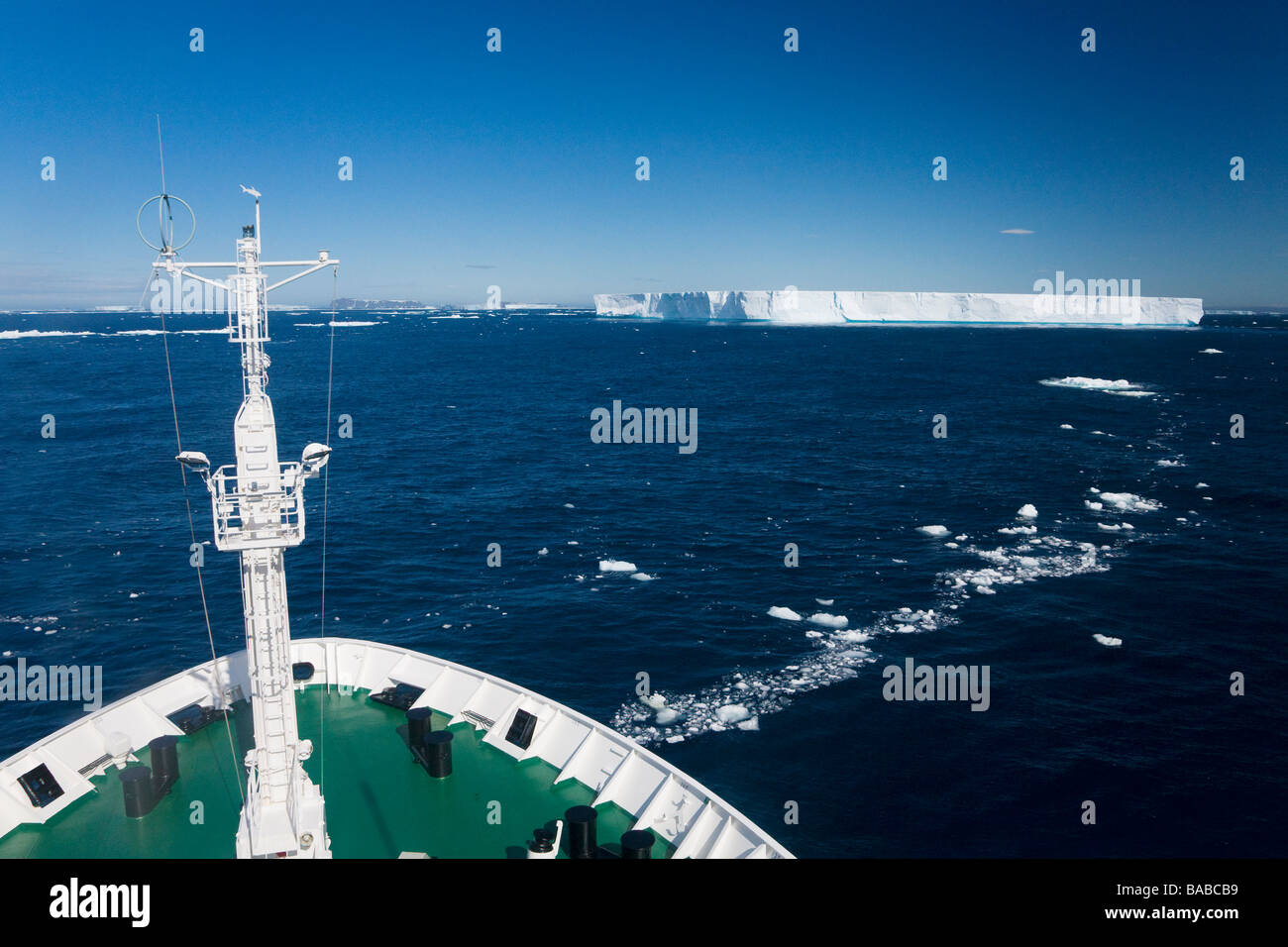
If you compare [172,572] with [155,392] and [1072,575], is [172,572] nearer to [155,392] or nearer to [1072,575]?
[1072,575]

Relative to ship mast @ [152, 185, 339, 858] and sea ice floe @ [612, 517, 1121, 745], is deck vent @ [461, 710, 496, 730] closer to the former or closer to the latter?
ship mast @ [152, 185, 339, 858]

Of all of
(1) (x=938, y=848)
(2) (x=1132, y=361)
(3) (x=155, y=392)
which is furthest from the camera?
(2) (x=1132, y=361)

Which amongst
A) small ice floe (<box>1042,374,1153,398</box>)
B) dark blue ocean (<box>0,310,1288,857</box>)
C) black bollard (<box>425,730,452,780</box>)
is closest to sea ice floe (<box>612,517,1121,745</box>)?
dark blue ocean (<box>0,310,1288,857</box>)

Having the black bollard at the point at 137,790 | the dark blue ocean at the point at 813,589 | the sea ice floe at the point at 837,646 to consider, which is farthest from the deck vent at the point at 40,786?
the sea ice floe at the point at 837,646

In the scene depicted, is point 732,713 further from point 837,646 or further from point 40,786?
point 40,786

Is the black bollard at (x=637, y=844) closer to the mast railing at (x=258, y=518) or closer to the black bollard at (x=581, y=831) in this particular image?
the black bollard at (x=581, y=831)

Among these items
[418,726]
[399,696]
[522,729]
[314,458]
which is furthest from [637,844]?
[399,696]
